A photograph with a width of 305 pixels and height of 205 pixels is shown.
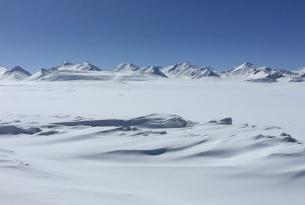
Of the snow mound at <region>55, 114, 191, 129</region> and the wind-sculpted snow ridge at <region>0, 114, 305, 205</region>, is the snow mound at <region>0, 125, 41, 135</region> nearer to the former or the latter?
the wind-sculpted snow ridge at <region>0, 114, 305, 205</region>

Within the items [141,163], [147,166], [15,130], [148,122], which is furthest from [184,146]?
[15,130]

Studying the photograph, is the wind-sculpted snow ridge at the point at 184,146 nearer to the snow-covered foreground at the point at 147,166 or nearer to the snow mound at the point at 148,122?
the snow-covered foreground at the point at 147,166

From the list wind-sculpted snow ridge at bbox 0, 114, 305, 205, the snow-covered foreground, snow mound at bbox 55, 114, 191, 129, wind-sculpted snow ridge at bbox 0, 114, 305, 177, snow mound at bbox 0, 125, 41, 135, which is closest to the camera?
the snow-covered foreground

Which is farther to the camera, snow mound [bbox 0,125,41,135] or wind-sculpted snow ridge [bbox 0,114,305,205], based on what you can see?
snow mound [bbox 0,125,41,135]

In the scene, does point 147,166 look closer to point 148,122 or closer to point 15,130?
point 15,130

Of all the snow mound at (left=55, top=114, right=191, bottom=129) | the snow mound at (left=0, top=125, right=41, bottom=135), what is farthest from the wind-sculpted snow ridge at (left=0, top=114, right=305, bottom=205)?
the snow mound at (left=55, top=114, right=191, bottom=129)


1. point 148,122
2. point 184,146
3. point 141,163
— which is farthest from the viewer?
point 148,122

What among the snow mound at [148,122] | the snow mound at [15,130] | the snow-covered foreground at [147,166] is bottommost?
the snow-covered foreground at [147,166]

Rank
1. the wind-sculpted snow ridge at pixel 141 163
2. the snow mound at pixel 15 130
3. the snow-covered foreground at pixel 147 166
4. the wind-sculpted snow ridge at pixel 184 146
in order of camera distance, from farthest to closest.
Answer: the snow mound at pixel 15 130
the wind-sculpted snow ridge at pixel 184 146
the wind-sculpted snow ridge at pixel 141 163
the snow-covered foreground at pixel 147 166

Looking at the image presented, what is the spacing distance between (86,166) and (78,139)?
437 centimetres

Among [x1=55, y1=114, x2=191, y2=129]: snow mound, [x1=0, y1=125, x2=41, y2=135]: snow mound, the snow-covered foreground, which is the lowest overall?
the snow-covered foreground

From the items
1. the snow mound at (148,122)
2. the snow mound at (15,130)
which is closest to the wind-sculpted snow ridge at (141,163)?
the snow mound at (15,130)

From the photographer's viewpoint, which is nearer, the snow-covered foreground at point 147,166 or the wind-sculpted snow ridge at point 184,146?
the snow-covered foreground at point 147,166

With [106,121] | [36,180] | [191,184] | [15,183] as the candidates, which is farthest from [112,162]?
[106,121]
